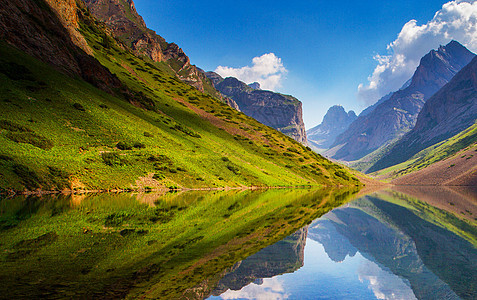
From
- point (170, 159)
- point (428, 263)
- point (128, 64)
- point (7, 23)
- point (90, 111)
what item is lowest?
point (170, 159)

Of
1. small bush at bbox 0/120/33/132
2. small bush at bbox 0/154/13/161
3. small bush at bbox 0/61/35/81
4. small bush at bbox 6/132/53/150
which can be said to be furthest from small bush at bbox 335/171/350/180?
small bush at bbox 0/154/13/161

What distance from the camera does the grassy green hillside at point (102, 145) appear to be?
1761 inches

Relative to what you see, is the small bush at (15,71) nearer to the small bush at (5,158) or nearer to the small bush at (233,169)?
the small bush at (5,158)

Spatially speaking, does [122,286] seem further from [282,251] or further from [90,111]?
[90,111]

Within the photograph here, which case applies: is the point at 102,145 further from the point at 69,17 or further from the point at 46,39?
the point at 69,17

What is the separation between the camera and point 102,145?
189 feet

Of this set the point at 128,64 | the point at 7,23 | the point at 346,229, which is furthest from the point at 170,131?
the point at 128,64

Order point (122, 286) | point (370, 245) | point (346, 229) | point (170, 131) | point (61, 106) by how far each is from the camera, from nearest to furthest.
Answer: point (122, 286) < point (370, 245) < point (346, 229) < point (61, 106) < point (170, 131)

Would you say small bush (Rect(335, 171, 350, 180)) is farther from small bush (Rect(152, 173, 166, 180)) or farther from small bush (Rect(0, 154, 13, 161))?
small bush (Rect(0, 154, 13, 161))

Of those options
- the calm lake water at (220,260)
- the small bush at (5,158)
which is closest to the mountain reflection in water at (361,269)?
the calm lake water at (220,260)

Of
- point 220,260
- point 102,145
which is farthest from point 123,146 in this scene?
point 220,260

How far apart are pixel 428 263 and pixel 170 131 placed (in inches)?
3203

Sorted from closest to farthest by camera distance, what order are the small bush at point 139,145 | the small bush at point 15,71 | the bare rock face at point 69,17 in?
the small bush at point 15,71 → the small bush at point 139,145 → the bare rock face at point 69,17

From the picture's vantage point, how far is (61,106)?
6175 centimetres
